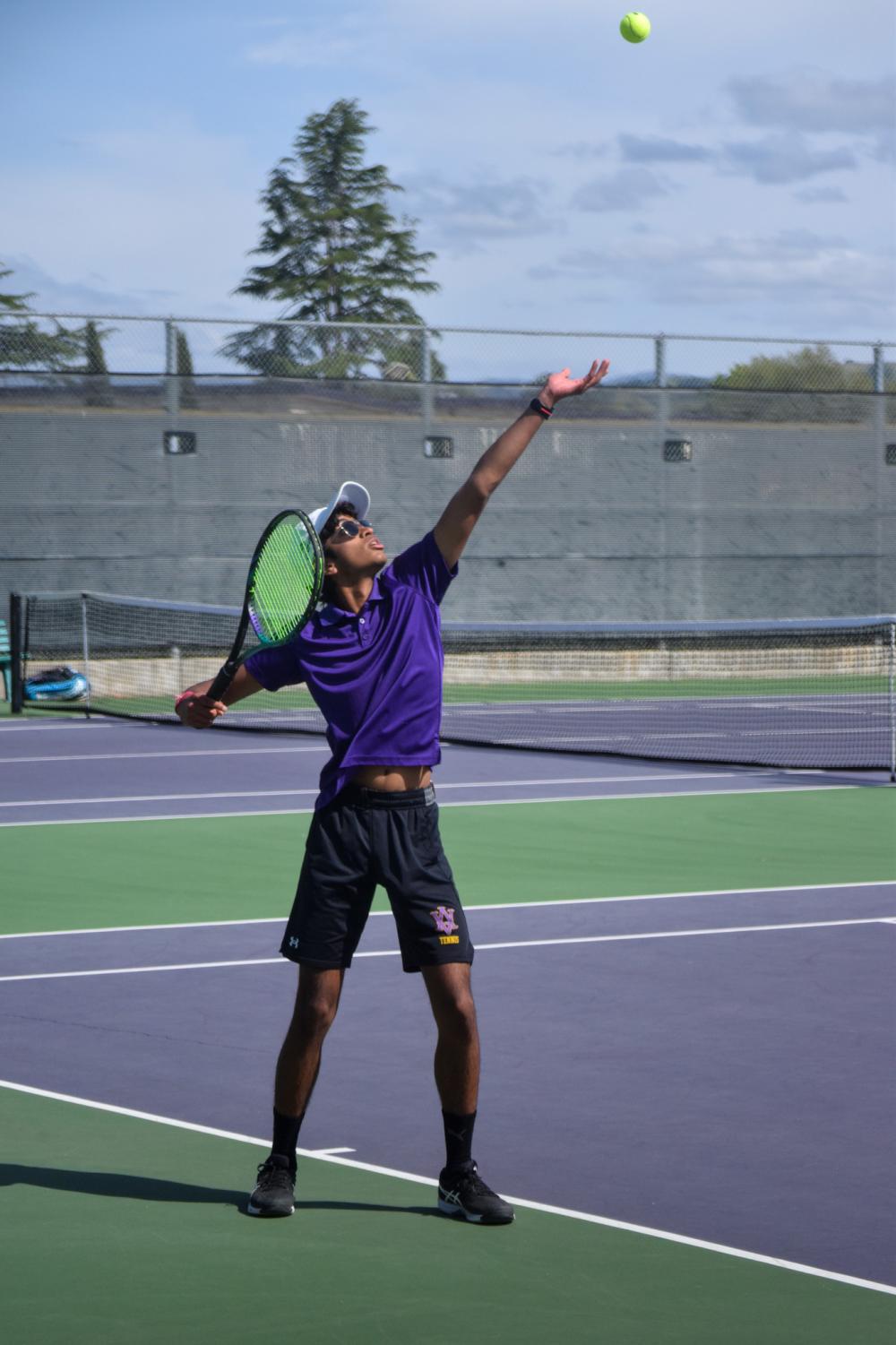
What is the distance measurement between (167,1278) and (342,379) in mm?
21505

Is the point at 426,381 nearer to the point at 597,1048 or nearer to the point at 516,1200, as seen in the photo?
the point at 597,1048

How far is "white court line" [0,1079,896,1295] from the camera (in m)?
4.40

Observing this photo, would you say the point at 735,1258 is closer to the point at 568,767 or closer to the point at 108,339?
the point at 568,767

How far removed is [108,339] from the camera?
23.6m

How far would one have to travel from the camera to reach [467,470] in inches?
1030

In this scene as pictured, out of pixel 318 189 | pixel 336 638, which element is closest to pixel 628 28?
pixel 336 638

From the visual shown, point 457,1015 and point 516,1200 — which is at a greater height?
point 457,1015

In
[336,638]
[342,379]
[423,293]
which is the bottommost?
[336,638]

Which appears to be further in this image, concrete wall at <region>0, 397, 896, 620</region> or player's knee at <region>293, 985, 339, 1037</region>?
concrete wall at <region>0, 397, 896, 620</region>

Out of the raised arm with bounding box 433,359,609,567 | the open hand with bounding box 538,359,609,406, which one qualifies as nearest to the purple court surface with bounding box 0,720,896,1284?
the raised arm with bounding box 433,359,609,567

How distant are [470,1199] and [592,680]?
72.5 feet

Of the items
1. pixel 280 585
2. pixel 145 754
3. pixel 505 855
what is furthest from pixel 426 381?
pixel 280 585

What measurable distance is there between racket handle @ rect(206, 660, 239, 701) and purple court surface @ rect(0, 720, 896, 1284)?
129cm

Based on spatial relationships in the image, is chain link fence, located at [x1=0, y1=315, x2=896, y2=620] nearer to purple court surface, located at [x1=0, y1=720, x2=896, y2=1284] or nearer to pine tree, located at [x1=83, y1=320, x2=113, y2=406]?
pine tree, located at [x1=83, y1=320, x2=113, y2=406]
